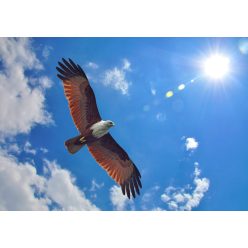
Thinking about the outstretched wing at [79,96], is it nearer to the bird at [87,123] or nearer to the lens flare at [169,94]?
the bird at [87,123]

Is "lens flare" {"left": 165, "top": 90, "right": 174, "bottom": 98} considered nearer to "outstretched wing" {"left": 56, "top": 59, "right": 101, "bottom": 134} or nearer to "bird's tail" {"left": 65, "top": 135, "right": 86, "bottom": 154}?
"outstretched wing" {"left": 56, "top": 59, "right": 101, "bottom": 134}

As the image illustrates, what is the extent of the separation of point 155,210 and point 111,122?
0.94m

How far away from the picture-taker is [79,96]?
3773 millimetres

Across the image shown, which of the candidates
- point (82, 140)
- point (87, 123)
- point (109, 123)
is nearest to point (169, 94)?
point (109, 123)

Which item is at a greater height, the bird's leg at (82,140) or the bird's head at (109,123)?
the bird's head at (109,123)

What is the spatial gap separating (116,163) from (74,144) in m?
0.56

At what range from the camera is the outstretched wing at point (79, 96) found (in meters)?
3.75

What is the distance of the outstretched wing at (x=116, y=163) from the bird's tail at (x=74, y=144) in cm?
19

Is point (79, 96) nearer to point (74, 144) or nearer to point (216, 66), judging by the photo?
point (74, 144)

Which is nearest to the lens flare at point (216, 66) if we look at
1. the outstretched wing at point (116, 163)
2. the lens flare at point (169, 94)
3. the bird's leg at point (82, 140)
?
the lens flare at point (169, 94)

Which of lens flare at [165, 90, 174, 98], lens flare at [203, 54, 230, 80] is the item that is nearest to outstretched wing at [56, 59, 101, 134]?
lens flare at [165, 90, 174, 98]

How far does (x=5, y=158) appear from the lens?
3.79 metres
